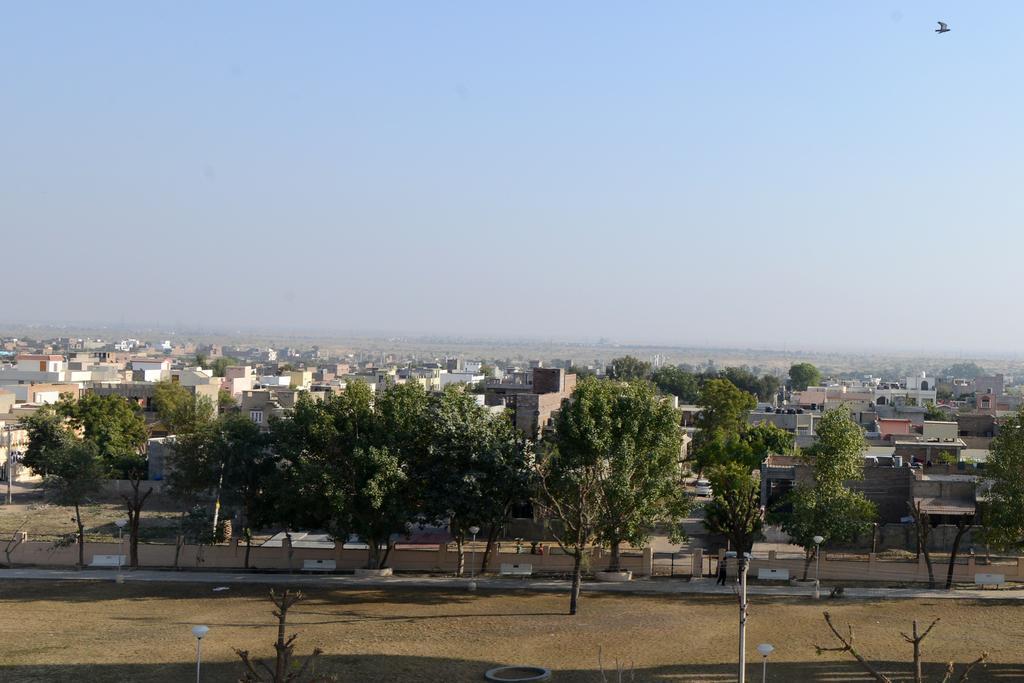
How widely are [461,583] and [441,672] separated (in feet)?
34.5

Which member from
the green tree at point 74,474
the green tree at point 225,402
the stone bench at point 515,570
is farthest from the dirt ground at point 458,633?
the green tree at point 225,402

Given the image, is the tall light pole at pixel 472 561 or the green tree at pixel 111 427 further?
the green tree at pixel 111 427

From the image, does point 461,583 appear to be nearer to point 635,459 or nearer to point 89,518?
point 635,459

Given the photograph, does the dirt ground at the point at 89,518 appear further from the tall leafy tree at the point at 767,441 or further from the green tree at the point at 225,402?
the tall leafy tree at the point at 767,441

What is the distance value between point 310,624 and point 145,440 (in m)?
41.8

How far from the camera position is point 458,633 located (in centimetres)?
2808

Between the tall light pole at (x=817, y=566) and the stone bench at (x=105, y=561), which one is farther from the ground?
the tall light pole at (x=817, y=566)

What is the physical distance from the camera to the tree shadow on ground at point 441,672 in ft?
77.8

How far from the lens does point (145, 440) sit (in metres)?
67.1

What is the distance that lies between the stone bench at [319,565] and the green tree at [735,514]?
12910 millimetres

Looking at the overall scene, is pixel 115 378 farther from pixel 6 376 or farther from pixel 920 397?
pixel 920 397

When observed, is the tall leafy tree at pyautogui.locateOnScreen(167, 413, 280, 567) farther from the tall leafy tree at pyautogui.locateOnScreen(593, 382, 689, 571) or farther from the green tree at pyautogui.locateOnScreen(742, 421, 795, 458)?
the green tree at pyautogui.locateOnScreen(742, 421, 795, 458)

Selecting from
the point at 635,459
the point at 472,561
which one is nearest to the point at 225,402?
the point at 472,561

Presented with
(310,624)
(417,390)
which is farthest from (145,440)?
(310,624)
